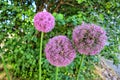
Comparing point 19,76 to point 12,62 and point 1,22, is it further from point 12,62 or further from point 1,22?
point 1,22

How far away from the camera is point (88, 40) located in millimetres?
1025

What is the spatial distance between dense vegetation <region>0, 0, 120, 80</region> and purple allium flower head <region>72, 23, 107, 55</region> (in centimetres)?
114

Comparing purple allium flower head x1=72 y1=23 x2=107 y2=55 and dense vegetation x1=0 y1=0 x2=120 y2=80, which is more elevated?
purple allium flower head x1=72 y1=23 x2=107 y2=55

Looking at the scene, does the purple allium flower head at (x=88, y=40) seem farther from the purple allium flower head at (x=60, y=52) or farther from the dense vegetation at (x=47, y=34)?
the dense vegetation at (x=47, y=34)

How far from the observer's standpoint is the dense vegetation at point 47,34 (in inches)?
90.0

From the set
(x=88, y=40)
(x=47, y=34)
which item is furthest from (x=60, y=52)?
(x=47, y=34)

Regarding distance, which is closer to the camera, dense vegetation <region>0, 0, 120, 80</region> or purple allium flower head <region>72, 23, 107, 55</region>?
purple allium flower head <region>72, 23, 107, 55</region>

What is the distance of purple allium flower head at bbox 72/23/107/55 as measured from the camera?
102 centimetres

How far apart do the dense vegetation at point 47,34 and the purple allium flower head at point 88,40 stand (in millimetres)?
1145

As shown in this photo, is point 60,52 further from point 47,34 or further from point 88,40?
point 47,34

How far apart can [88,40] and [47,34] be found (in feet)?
4.46

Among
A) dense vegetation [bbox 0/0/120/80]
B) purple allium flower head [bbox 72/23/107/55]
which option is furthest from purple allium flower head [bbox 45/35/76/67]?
dense vegetation [bbox 0/0/120/80]

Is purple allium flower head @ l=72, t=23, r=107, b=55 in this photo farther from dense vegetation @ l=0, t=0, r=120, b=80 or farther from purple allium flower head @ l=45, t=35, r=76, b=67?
dense vegetation @ l=0, t=0, r=120, b=80

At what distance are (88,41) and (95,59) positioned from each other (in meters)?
1.46
